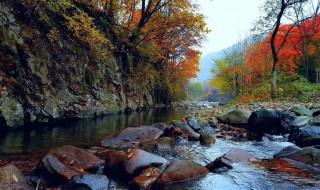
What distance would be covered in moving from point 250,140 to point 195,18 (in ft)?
51.0

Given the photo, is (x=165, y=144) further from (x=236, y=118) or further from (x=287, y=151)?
(x=236, y=118)

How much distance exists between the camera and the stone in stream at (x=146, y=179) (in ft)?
20.7

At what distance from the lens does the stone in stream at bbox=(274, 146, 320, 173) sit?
7625mm

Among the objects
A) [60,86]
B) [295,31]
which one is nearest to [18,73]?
[60,86]

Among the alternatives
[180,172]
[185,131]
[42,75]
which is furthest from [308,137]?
[42,75]

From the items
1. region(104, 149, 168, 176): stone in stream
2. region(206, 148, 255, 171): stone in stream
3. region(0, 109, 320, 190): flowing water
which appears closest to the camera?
region(0, 109, 320, 190): flowing water

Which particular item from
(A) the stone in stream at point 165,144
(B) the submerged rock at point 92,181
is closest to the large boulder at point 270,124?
(A) the stone in stream at point 165,144

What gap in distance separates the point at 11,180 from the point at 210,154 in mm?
5362

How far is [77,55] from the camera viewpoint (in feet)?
65.1

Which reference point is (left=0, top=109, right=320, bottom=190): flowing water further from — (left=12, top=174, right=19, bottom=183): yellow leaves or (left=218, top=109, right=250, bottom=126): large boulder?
(left=218, top=109, right=250, bottom=126): large boulder

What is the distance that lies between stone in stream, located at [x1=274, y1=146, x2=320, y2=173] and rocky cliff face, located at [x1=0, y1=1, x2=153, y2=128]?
10.6m

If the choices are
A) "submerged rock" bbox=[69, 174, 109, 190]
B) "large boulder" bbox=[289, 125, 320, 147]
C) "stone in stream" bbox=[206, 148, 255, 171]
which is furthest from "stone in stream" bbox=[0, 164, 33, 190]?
"large boulder" bbox=[289, 125, 320, 147]

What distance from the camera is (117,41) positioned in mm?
26672

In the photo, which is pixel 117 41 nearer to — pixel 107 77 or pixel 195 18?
pixel 107 77
